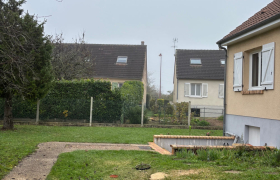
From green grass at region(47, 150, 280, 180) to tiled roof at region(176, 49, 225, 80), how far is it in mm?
20156

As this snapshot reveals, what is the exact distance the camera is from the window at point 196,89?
26688 millimetres

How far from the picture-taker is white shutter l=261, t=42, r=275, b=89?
826cm

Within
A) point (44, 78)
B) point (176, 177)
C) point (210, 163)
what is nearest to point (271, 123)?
point (210, 163)

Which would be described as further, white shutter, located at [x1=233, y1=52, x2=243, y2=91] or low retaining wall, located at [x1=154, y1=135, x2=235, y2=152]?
low retaining wall, located at [x1=154, y1=135, x2=235, y2=152]

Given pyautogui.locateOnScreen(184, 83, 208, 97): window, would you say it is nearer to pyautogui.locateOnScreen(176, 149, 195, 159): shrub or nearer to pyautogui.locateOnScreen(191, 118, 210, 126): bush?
pyautogui.locateOnScreen(191, 118, 210, 126): bush

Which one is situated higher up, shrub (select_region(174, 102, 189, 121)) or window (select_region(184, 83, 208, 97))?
window (select_region(184, 83, 208, 97))

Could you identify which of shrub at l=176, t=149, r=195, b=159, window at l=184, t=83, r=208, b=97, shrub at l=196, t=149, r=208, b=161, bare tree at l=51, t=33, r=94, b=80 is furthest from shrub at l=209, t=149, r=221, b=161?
window at l=184, t=83, r=208, b=97

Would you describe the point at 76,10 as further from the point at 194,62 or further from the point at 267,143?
the point at 194,62

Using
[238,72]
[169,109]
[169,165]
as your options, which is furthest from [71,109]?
[169,165]

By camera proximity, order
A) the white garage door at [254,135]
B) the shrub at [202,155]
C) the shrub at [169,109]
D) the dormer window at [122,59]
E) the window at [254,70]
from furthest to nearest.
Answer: the dormer window at [122,59]
the shrub at [169,109]
the window at [254,70]
the white garage door at [254,135]
the shrub at [202,155]

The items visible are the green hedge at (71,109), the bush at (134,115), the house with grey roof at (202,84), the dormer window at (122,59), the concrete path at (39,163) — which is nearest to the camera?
the concrete path at (39,163)

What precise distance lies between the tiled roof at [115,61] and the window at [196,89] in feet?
16.3

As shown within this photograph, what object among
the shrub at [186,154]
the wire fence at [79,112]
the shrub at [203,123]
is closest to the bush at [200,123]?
the shrub at [203,123]

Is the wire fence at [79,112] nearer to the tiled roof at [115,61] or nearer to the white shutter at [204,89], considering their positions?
the white shutter at [204,89]
